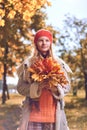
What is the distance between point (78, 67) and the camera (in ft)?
59.8

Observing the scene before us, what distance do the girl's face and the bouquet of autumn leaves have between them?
18 centimetres

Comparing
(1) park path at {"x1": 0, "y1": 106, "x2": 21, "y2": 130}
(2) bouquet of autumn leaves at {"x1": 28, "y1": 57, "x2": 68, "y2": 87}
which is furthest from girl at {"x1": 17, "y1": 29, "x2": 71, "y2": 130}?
(1) park path at {"x1": 0, "y1": 106, "x2": 21, "y2": 130}

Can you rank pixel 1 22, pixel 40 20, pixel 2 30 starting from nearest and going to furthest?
pixel 1 22, pixel 2 30, pixel 40 20

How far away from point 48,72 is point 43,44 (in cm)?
32

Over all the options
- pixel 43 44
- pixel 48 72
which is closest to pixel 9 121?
pixel 43 44

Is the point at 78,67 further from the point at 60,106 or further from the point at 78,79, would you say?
the point at 60,106

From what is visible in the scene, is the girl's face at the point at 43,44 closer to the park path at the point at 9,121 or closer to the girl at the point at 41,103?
the girl at the point at 41,103

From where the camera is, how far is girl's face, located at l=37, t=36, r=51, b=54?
2.99 meters

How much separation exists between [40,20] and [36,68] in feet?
41.9

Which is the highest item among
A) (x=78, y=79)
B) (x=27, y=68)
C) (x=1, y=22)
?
(x=1, y=22)

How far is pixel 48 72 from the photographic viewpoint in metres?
2.80

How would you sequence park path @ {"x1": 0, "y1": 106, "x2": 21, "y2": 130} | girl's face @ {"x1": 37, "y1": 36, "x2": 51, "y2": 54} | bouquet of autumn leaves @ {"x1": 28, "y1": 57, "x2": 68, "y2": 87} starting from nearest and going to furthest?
1. bouquet of autumn leaves @ {"x1": 28, "y1": 57, "x2": 68, "y2": 87}
2. girl's face @ {"x1": 37, "y1": 36, "x2": 51, "y2": 54}
3. park path @ {"x1": 0, "y1": 106, "x2": 21, "y2": 130}

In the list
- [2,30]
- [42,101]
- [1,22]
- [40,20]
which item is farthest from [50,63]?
[40,20]

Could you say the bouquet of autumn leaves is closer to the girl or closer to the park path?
the girl
